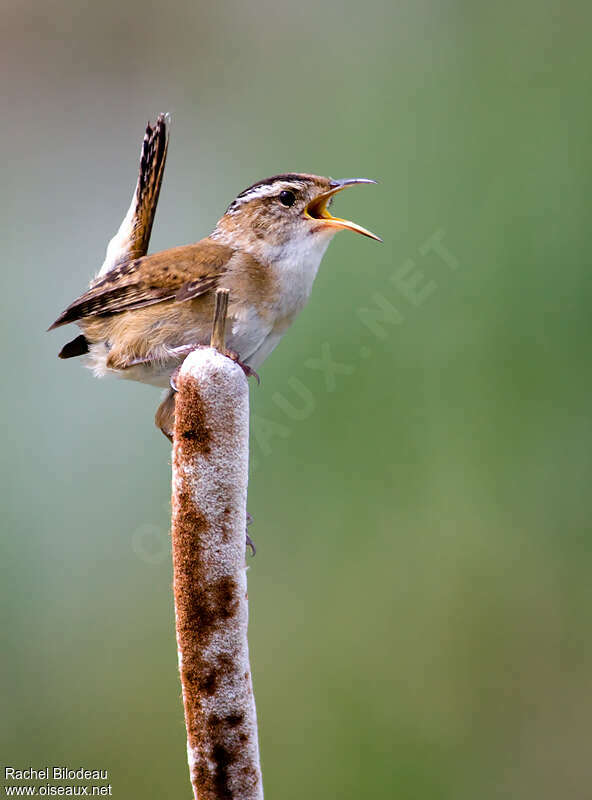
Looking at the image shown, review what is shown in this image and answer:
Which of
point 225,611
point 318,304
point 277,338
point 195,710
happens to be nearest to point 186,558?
point 225,611

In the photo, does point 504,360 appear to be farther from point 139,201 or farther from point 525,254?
point 139,201

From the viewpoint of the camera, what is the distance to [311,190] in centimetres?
175

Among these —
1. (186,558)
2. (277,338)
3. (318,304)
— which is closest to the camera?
(186,558)

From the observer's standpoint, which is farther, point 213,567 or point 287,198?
point 287,198

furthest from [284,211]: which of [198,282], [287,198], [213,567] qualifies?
[213,567]

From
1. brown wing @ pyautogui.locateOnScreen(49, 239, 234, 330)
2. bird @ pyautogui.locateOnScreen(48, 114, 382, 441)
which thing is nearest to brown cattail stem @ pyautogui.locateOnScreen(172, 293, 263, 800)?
bird @ pyautogui.locateOnScreen(48, 114, 382, 441)

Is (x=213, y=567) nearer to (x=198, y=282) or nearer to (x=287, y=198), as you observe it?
(x=198, y=282)

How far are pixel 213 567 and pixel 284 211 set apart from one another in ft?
2.90

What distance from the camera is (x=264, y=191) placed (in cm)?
179

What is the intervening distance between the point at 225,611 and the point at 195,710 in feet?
0.47

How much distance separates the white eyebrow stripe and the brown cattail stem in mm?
729

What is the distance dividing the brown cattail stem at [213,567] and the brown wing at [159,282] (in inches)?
24.9

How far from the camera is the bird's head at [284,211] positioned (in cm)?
168

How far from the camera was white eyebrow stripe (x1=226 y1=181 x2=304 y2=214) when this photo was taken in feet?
5.77
